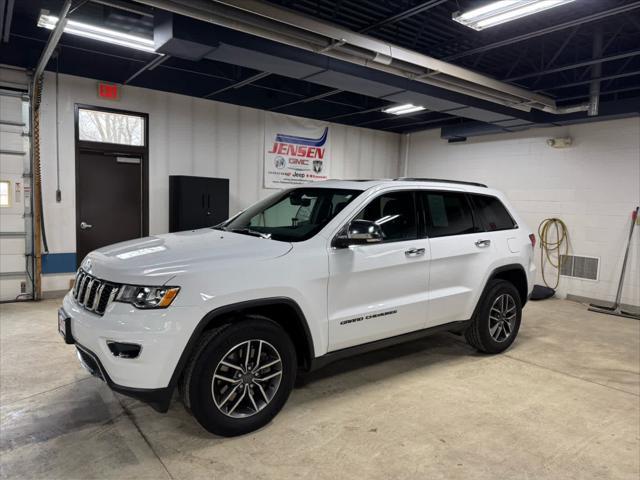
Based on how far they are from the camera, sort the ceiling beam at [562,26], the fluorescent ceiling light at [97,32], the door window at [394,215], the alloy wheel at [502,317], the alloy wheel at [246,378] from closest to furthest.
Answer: the alloy wheel at [246,378], the door window at [394,215], the ceiling beam at [562,26], the alloy wheel at [502,317], the fluorescent ceiling light at [97,32]

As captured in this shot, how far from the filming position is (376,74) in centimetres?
557

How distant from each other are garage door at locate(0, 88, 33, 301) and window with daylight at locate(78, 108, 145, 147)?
709 millimetres

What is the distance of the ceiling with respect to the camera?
445 centimetres

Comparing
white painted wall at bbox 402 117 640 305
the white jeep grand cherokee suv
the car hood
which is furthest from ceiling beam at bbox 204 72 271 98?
white painted wall at bbox 402 117 640 305

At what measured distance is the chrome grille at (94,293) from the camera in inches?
98.3

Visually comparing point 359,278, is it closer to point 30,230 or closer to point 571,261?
point 30,230

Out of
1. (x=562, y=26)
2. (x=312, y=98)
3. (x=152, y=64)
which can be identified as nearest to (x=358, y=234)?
(x=562, y=26)

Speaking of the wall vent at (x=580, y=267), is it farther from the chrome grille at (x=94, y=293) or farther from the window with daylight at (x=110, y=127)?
the chrome grille at (x=94, y=293)

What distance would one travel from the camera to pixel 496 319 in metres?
4.32

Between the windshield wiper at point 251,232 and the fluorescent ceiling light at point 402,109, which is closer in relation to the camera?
the windshield wiper at point 251,232

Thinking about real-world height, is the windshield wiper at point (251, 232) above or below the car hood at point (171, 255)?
above

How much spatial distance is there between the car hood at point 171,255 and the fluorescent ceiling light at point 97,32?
2785 mm

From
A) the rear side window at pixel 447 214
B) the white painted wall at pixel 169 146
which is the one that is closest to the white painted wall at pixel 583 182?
the white painted wall at pixel 169 146

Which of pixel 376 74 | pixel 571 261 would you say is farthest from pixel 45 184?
pixel 571 261
